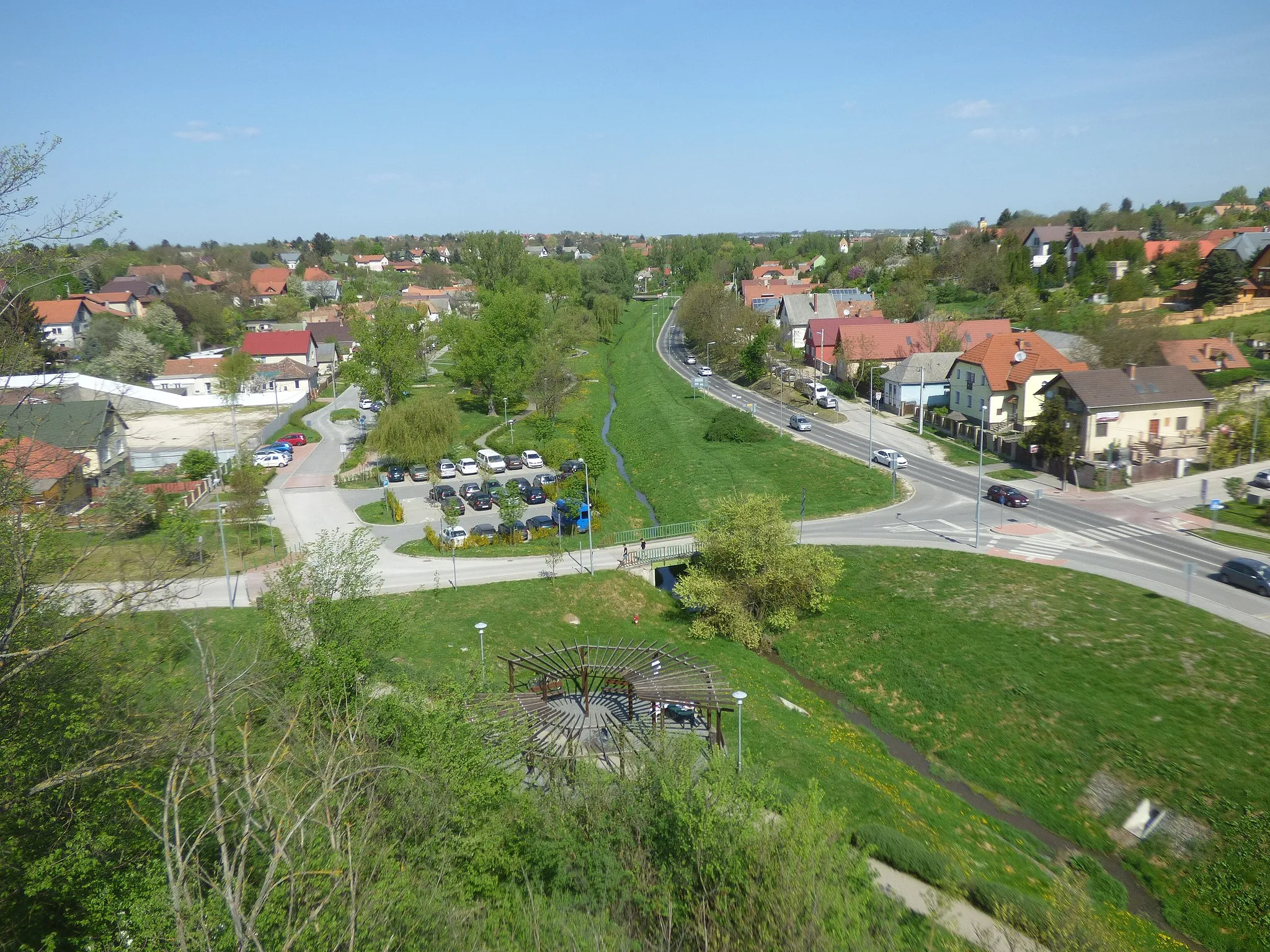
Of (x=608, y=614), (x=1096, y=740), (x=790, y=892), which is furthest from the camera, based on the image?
(x=608, y=614)

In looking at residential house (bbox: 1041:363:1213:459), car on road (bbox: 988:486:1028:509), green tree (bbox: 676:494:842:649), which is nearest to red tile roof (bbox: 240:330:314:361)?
green tree (bbox: 676:494:842:649)

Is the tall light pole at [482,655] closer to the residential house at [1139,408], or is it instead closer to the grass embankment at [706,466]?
the grass embankment at [706,466]

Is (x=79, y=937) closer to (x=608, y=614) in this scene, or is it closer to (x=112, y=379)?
(x=608, y=614)

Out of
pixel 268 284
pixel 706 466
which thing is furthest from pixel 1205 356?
pixel 268 284

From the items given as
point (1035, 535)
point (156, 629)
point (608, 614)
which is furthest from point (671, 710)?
point (1035, 535)

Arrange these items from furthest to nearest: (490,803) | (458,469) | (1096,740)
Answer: (458,469) → (1096,740) → (490,803)

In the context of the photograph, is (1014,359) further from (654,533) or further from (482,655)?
(482,655)
